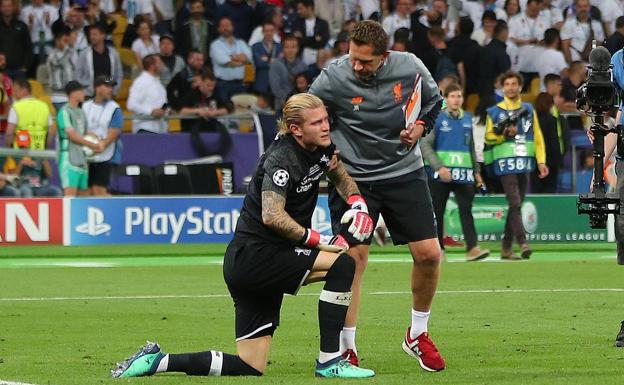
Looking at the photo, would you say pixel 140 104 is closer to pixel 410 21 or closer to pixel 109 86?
pixel 109 86

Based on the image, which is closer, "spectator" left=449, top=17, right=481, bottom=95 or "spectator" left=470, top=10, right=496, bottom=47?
"spectator" left=449, top=17, right=481, bottom=95

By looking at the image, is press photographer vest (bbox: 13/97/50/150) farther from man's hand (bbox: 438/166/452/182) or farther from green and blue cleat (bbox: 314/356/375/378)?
green and blue cleat (bbox: 314/356/375/378)

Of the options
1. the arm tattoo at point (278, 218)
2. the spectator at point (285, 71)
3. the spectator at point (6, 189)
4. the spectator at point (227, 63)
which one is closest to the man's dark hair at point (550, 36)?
the spectator at point (285, 71)

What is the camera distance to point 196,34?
88.0ft

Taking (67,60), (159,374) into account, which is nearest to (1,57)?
(67,60)

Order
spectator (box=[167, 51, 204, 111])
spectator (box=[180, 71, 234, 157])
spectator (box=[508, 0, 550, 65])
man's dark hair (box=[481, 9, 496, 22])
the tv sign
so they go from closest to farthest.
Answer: the tv sign < spectator (box=[180, 71, 234, 157]) < spectator (box=[167, 51, 204, 111]) < man's dark hair (box=[481, 9, 496, 22]) < spectator (box=[508, 0, 550, 65])

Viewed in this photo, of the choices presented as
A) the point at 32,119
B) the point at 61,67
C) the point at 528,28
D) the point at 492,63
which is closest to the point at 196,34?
the point at 61,67

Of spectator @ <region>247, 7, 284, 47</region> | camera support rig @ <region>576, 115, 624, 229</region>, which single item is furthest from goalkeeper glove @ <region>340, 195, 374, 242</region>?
spectator @ <region>247, 7, 284, 47</region>

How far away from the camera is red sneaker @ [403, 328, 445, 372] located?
9.61m

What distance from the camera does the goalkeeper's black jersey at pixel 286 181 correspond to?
29.2ft

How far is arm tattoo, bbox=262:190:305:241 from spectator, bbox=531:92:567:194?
14.6 metres

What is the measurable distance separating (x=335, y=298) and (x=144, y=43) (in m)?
18.0

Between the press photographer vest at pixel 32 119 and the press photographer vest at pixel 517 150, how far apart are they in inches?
294

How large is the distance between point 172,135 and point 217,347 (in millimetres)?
13677
